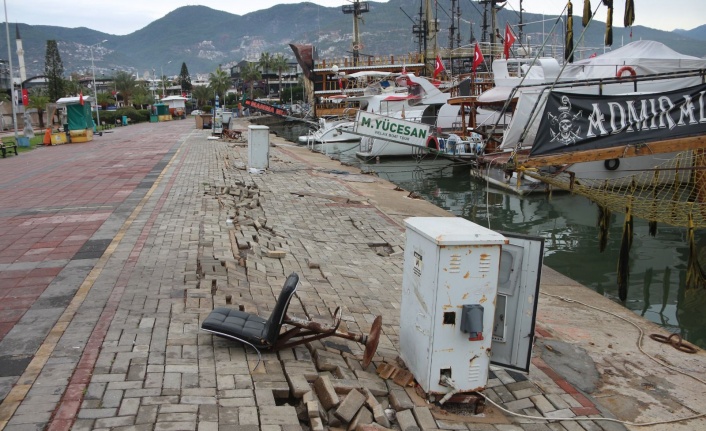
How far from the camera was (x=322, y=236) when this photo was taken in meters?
11.9

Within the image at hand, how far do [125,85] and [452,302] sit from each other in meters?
90.9

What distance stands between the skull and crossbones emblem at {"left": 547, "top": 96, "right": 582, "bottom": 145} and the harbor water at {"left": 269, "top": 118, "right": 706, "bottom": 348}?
5.98 feet

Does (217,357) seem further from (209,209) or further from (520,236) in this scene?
(209,209)

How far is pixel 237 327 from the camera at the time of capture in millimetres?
5238

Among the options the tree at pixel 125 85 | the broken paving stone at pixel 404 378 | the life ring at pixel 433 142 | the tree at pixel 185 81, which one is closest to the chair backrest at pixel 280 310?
the broken paving stone at pixel 404 378

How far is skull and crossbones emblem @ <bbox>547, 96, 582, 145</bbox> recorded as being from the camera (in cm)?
1163

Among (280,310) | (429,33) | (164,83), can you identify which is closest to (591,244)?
(280,310)

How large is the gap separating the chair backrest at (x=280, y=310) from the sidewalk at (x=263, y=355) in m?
0.22

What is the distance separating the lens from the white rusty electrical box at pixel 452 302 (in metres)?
4.57

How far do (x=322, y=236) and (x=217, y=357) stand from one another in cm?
689

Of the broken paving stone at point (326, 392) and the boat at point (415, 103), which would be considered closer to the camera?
the broken paving stone at point (326, 392)

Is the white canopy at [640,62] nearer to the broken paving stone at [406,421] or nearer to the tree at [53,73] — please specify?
the broken paving stone at [406,421]

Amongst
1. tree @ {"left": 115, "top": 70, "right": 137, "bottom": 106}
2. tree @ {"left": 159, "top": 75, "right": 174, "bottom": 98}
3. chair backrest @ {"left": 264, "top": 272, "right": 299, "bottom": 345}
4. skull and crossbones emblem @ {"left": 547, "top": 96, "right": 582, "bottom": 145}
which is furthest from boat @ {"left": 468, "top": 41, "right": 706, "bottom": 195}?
tree @ {"left": 159, "top": 75, "right": 174, "bottom": 98}

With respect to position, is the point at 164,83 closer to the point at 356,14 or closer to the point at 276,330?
the point at 356,14
